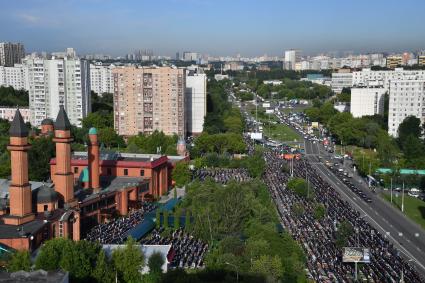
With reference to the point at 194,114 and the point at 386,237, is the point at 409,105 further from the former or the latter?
the point at 386,237

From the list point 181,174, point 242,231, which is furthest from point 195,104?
point 242,231

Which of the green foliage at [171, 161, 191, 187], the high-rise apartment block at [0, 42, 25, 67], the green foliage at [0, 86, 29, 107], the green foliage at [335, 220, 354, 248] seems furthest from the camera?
the high-rise apartment block at [0, 42, 25, 67]

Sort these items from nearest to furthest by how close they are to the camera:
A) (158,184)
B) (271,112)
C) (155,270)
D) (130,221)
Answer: (155,270), (130,221), (158,184), (271,112)

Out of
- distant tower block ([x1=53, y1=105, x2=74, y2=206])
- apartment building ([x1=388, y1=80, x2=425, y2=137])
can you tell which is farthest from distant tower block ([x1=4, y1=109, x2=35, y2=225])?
apartment building ([x1=388, y1=80, x2=425, y2=137])

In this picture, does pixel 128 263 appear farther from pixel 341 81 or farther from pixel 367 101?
pixel 341 81

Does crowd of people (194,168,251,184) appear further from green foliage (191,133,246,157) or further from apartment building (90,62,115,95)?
apartment building (90,62,115,95)

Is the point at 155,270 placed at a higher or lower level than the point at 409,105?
lower

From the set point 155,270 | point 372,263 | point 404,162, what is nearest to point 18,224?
point 155,270
